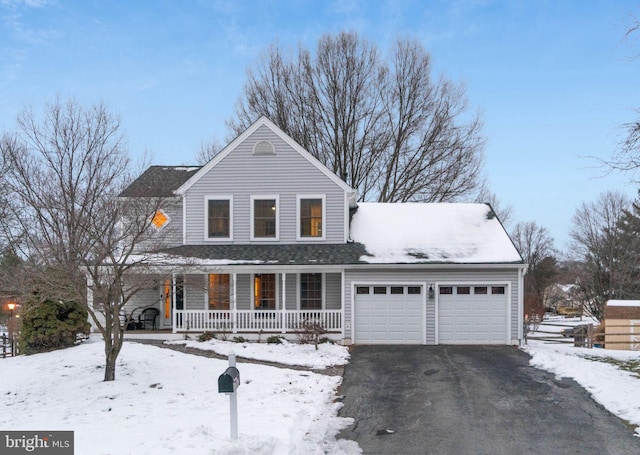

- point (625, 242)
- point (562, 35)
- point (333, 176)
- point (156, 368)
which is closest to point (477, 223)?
point (333, 176)

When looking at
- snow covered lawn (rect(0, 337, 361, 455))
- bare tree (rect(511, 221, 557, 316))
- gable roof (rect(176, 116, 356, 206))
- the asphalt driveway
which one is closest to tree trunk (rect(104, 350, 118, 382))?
snow covered lawn (rect(0, 337, 361, 455))

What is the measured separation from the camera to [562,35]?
16062 millimetres

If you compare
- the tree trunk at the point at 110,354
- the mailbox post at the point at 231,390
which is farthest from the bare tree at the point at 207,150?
the mailbox post at the point at 231,390

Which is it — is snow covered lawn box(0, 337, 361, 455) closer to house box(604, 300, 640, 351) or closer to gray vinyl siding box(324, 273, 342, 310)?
gray vinyl siding box(324, 273, 342, 310)

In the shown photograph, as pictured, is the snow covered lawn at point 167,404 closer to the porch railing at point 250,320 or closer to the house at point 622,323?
the porch railing at point 250,320

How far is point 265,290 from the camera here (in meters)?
17.7

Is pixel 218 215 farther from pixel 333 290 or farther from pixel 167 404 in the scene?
pixel 167 404

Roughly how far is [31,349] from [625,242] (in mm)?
33099

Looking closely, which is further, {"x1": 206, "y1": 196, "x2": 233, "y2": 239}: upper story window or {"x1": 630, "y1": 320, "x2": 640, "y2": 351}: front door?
{"x1": 206, "y1": 196, "x2": 233, "y2": 239}: upper story window

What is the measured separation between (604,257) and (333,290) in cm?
2422

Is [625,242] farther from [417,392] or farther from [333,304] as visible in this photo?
[417,392]

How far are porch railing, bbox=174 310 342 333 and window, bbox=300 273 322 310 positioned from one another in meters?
0.94

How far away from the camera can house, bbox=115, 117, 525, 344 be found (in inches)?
636

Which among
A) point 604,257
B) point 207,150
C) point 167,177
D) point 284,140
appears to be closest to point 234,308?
point 284,140
